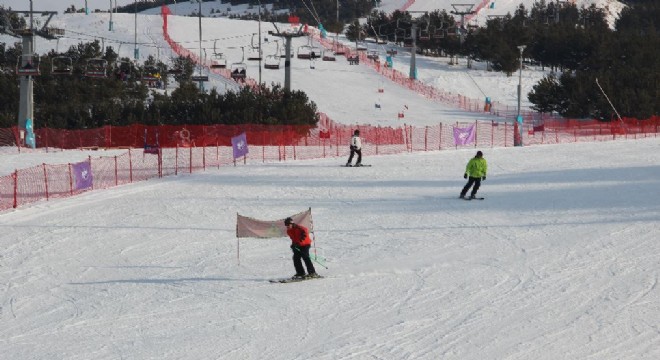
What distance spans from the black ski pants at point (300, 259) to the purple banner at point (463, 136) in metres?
27.0

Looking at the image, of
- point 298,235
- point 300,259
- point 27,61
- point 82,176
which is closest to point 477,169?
point 300,259

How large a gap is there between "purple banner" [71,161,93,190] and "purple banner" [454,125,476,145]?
58.9ft

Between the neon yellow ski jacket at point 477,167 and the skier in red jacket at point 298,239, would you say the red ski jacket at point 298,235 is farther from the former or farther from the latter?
the neon yellow ski jacket at point 477,167

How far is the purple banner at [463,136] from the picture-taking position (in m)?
45.0

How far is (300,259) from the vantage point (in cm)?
1827

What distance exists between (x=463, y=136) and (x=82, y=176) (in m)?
19.1

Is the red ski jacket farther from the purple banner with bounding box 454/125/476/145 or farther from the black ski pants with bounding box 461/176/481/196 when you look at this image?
the purple banner with bounding box 454/125/476/145

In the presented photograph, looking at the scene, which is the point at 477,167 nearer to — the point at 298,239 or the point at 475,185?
the point at 475,185

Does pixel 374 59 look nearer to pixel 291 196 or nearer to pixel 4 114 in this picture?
pixel 4 114

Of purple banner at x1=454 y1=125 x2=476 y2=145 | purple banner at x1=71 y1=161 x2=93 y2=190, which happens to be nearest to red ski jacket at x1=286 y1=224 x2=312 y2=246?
purple banner at x1=71 y1=161 x2=93 y2=190

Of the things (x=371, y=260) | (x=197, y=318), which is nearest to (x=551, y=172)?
(x=371, y=260)

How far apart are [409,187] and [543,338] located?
682 inches

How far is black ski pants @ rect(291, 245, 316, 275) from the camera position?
18078mm

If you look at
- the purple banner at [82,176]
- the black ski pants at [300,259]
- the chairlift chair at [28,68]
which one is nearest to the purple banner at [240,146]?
the purple banner at [82,176]
